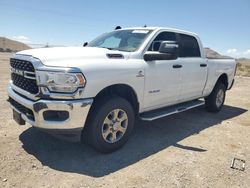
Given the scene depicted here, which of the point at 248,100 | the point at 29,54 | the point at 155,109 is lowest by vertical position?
the point at 248,100

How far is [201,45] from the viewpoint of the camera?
6.08 metres

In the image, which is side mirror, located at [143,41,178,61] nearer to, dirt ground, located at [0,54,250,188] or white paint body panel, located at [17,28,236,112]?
white paint body panel, located at [17,28,236,112]

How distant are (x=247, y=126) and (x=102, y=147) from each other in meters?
3.86

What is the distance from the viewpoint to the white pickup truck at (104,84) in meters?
3.27

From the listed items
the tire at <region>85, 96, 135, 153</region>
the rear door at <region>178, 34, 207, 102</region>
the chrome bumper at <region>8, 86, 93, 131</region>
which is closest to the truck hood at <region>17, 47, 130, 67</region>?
the chrome bumper at <region>8, 86, 93, 131</region>

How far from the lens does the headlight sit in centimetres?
322

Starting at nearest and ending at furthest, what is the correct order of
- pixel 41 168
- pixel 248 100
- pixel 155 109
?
1. pixel 41 168
2. pixel 155 109
3. pixel 248 100

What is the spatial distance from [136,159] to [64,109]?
135 centimetres

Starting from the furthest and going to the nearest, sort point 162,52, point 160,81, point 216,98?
point 216,98, point 160,81, point 162,52

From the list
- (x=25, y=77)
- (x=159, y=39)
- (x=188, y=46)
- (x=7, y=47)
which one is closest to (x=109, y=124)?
(x=25, y=77)

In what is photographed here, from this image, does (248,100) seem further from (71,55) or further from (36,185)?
(36,185)

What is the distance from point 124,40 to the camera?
4.77 meters

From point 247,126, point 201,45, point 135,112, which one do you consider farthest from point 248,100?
point 135,112

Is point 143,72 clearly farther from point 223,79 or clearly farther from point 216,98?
point 223,79
